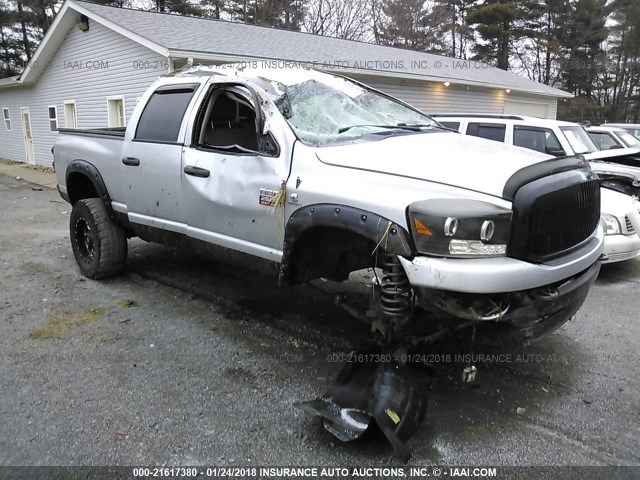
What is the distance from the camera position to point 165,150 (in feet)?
14.3

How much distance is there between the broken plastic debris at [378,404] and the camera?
2.72 metres

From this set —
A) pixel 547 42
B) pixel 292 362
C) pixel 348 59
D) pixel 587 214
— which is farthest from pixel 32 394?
pixel 547 42

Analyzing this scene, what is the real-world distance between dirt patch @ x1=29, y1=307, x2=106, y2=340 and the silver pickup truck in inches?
35.5

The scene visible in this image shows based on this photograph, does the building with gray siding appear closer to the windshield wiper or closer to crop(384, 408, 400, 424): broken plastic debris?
the windshield wiper

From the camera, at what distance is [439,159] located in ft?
9.96

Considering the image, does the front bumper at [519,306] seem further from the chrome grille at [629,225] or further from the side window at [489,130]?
the side window at [489,130]

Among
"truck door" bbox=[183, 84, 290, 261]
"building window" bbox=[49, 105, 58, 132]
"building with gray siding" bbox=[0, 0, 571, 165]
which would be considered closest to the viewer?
"truck door" bbox=[183, 84, 290, 261]

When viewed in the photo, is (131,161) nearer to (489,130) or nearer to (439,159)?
(439,159)

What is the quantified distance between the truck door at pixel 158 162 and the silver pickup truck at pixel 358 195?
0.02m

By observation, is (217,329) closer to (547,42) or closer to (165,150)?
(165,150)

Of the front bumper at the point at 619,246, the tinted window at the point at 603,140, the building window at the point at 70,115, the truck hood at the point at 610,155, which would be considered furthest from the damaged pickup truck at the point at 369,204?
the building window at the point at 70,115

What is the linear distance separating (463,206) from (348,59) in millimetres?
12899

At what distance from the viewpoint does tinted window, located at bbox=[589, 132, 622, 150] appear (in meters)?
10.8

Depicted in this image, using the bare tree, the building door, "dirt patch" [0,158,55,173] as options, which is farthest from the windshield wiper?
the bare tree
